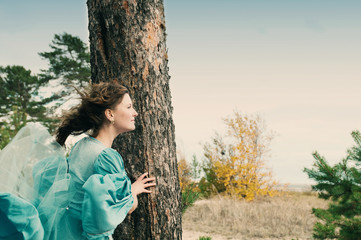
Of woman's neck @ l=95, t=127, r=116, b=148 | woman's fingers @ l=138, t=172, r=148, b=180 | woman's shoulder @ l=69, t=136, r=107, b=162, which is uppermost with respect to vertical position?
woman's neck @ l=95, t=127, r=116, b=148

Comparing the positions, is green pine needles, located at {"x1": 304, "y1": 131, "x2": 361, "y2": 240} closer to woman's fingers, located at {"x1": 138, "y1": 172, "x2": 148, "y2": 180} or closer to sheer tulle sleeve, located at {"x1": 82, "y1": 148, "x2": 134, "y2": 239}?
woman's fingers, located at {"x1": 138, "y1": 172, "x2": 148, "y2": 180}

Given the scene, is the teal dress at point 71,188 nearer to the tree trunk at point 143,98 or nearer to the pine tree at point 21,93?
the tree trunk at point 143,98

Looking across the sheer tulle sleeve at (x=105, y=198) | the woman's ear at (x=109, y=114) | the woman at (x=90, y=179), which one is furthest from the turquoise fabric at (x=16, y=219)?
the woman's ear at (x=109, y=114)

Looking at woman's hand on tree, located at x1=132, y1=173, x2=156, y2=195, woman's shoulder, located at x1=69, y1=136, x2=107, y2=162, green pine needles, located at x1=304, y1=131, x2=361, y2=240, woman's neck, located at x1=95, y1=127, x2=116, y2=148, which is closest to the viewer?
woman's shoulder, located at x1=69, y1=136, x2=107, y2=162

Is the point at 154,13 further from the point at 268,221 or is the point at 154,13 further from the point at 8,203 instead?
the point at 268,221

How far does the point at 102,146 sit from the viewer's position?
243 centimetres

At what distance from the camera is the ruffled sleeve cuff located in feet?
6.75

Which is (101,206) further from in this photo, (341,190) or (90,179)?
(341,190)

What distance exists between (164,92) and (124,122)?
63cm

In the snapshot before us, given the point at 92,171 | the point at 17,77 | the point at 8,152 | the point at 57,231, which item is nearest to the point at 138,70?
the point at 92,171

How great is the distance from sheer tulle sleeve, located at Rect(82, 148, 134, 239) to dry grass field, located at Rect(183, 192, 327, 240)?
552cm

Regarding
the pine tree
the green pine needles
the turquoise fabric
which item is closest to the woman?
the turquoise fabric

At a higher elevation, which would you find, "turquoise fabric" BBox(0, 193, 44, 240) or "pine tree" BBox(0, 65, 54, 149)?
"pine tree" BBox(0, 65, 54, 149)

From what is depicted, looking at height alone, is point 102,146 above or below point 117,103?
below
